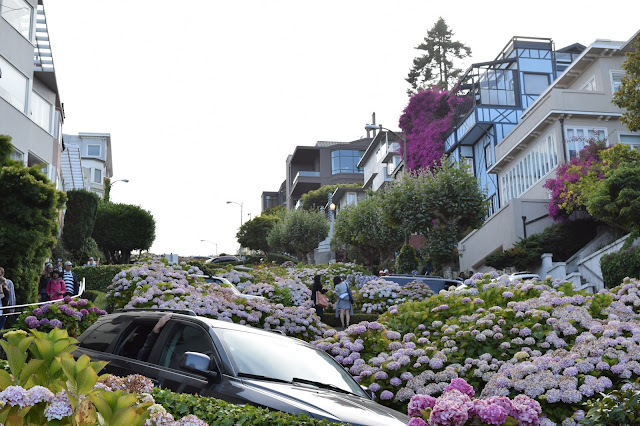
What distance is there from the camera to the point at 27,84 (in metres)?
26.0

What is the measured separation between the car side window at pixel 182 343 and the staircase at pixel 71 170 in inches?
1555

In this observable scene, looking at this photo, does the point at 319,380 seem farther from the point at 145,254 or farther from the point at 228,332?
the point at 145,254

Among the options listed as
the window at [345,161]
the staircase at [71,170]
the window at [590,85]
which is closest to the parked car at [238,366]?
the window at [590,85]

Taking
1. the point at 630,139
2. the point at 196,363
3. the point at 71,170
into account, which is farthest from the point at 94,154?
the point at 196,363

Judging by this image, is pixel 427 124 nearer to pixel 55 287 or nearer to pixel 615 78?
pixel 615 78

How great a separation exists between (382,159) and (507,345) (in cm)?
5741

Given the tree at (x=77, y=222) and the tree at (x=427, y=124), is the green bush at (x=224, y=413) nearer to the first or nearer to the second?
the tree at (x=77, y=222)

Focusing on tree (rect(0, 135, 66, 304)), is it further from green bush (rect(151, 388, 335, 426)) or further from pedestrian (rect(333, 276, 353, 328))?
green bush (rect(151, 388, 335, 426))

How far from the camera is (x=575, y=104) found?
32125 mm

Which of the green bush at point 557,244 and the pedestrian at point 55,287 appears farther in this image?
the green bush at point 557,244

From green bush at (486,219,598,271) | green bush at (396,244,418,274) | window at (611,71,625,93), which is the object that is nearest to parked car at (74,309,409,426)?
green bush at (486,219,598,271)

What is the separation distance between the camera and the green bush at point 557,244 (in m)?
30.1

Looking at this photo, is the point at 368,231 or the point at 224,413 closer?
the point at 224,413

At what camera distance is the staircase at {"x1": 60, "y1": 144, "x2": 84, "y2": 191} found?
47.7 m
